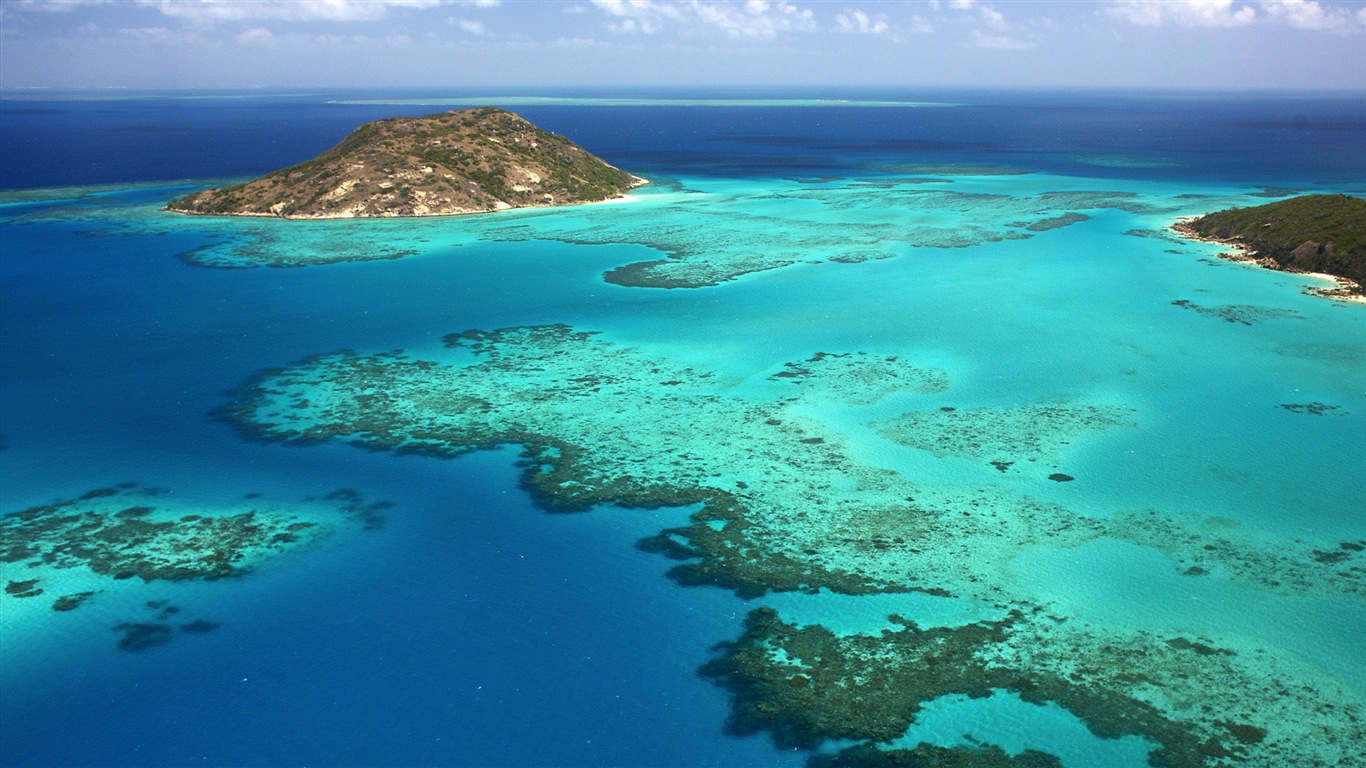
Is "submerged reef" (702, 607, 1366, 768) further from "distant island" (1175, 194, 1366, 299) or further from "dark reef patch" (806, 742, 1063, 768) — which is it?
"distant island" (1175, 194, 1366, 299)

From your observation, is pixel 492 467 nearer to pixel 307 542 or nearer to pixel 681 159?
pixel 307 542

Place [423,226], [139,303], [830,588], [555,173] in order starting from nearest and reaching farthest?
[830,588] → [139,303] → [423,226] → [555,173]

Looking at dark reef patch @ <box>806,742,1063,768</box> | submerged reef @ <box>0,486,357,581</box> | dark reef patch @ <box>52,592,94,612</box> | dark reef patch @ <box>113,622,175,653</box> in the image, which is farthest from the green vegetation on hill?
dark reef patch @ <box>52,592,94,612</box>

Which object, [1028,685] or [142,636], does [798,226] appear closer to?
[1028,685]

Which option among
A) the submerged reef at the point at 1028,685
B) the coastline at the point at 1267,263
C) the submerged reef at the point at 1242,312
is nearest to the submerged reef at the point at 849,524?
the submerged reef at the point at 1028,685

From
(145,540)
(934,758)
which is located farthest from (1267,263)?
(145,540)

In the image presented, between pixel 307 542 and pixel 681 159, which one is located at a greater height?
pixel 681 159

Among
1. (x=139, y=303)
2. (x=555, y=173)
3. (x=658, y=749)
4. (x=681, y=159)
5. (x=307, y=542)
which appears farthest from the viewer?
(x=681, y=159)

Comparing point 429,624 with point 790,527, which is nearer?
point 429,624

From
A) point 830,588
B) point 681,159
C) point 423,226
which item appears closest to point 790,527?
point 830,588
